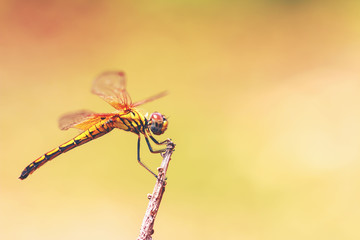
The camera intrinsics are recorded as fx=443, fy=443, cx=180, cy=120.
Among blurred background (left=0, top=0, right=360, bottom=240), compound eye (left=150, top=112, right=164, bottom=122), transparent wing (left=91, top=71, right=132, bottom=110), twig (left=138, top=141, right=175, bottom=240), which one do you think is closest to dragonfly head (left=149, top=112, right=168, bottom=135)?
compound eye (left=150, top=112, right=164, bottom=122)

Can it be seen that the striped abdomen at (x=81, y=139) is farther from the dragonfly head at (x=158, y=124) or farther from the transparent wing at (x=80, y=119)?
the dragonfly head at (x=158, y=124)

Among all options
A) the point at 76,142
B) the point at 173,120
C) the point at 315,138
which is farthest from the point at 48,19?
the point at 76,142

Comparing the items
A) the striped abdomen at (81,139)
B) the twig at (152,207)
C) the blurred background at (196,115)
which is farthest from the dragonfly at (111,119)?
the blurred background at (196,115)

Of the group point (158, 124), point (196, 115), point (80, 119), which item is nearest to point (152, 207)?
point (158, 124)

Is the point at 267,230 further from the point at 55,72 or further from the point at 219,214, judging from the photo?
the point at 55,72

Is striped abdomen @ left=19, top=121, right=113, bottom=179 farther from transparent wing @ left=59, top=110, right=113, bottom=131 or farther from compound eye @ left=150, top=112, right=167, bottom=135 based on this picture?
compound eye @ left=150, top=112, right=167, bottom=135
